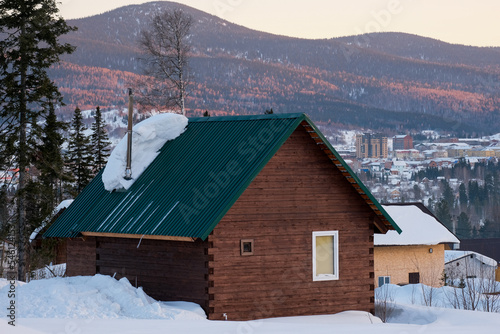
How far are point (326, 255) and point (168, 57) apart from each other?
80.2ft

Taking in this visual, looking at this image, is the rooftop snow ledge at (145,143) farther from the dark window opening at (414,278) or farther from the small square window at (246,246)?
the dark window opening at (414,278)

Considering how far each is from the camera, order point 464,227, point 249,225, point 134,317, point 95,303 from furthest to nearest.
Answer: point 464,227
point 249,225
point 95,303
point 134,317

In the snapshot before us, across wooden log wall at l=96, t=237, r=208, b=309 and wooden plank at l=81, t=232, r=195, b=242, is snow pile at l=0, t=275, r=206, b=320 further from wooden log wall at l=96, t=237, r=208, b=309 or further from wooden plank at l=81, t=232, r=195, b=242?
wooden plank at l=81, t=232, r=195, b=242

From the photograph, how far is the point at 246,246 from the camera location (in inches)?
859

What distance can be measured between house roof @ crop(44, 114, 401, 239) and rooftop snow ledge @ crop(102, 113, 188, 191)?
22 cm

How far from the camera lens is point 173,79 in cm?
4566

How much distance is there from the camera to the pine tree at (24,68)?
37.3m

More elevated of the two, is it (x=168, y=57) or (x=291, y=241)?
(x=168, y=57)

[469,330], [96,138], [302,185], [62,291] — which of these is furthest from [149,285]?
[96,138]

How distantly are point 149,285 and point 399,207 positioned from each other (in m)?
36.4

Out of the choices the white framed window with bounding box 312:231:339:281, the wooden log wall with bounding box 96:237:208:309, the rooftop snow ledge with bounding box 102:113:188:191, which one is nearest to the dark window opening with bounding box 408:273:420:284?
the rooftop snow ledge with bounding box 102:113:188:191

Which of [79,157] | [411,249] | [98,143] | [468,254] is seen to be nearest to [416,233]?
[411,249]

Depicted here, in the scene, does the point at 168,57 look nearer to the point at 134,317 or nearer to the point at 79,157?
the point at 79,157

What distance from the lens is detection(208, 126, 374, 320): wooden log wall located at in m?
21.5
